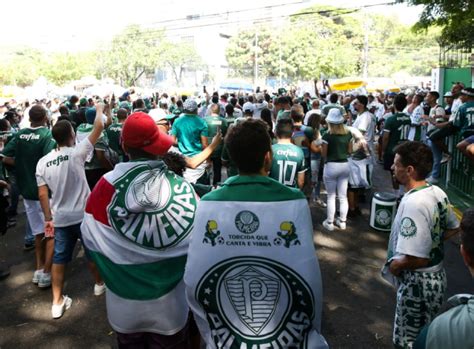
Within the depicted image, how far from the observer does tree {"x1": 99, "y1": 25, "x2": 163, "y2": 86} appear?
56.1 meters

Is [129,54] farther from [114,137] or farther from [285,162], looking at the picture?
[285,162]

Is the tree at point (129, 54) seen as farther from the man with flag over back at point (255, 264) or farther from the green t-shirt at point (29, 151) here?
the man with flag over back at point (255, 264)

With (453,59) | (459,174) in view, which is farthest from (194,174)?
(453,59)

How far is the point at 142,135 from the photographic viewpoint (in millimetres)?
2488

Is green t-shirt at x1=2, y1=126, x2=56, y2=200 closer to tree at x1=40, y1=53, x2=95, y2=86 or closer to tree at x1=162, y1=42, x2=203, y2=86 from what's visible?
tree at x1=162, y1=42, x2=203, y2=86

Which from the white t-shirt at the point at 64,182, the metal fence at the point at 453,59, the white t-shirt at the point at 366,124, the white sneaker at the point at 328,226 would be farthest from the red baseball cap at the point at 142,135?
the metal fence at the point at 453,59

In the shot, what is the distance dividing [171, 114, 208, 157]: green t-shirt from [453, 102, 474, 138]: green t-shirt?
13.5 feet

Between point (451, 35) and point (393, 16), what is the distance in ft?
295

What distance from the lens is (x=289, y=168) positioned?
532 cm

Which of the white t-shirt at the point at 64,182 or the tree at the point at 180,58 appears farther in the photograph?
the tree at the point at 180,58

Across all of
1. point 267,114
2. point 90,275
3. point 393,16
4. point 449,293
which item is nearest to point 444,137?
point 267,114

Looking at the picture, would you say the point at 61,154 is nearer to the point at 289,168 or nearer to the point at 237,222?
the point at 289,168

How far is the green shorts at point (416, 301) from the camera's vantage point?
284 cm

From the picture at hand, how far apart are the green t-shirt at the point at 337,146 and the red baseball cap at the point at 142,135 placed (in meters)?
4.61
